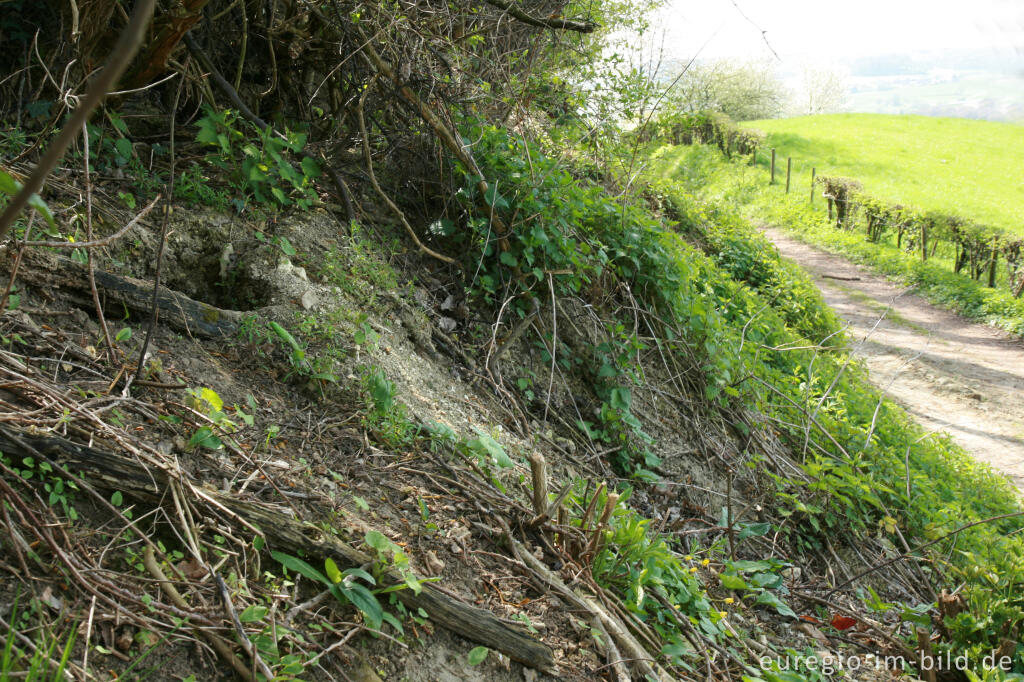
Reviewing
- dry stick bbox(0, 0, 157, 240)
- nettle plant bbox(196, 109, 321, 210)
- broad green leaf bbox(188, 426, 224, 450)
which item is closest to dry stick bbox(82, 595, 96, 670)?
broad green leaf bbox(188, 426, 224, 450)

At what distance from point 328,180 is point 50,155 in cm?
398

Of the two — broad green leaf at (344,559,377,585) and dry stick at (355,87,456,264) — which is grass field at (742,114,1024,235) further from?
broad green leaf at (344,559,377,585)

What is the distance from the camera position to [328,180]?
4352mm

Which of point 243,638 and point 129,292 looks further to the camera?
point 129,292

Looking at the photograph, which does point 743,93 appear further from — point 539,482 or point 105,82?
point 105,82

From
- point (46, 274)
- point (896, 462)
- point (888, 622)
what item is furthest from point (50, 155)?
point (896, 462)

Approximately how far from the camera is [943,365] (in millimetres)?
11070

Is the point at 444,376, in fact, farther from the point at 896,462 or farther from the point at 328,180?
the point at 896,462

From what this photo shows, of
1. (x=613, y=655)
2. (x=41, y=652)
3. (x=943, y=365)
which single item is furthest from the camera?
(x=943, y=365)

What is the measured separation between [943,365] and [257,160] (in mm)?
11524

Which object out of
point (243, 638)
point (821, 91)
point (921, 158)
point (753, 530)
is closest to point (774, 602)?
point (753, 530)

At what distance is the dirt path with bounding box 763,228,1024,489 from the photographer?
29.1ft

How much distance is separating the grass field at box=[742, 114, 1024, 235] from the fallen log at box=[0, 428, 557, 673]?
18039 mm

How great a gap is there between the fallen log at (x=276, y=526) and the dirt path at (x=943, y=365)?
5.92m
